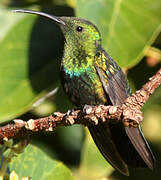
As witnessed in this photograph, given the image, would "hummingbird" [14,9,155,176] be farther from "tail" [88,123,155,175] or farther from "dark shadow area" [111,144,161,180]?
"dark shadow area" [111,144,161,180]

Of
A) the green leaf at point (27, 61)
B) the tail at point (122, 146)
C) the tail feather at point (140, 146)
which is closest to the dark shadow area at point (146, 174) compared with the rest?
the tail at point (122, 146)

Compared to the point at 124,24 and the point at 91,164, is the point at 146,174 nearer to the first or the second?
the point at 91,164

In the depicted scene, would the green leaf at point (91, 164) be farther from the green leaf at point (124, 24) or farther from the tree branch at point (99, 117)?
the tree branch at point (99, 117)

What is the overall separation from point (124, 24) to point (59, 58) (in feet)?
2.19

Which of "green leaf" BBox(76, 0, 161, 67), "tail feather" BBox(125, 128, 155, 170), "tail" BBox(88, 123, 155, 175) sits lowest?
"tail" BBox(88, 123, 155, 175)

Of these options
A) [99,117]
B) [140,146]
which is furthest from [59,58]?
[99,117]

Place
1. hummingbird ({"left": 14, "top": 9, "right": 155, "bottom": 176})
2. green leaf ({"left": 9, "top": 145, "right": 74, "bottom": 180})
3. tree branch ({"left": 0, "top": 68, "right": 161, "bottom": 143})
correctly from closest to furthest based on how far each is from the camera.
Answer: tree branch ({"left": 0, "top": 68, "right": 161, "bottom": 143}) < green leaf ({"left": 9, "top": 145, "right": 74, "bottom": 180}) < hummingbird ({"left": 14, "top": 9, "right": 155, "bottom": 176})

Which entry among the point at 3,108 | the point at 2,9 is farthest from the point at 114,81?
the point at 2,9

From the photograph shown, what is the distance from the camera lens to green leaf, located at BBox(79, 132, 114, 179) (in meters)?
3.58

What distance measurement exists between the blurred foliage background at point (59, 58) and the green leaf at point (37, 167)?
0.46 metres

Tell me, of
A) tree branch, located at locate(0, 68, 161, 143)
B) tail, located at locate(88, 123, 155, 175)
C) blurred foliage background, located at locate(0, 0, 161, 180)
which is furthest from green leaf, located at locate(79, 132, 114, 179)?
tree branch, located at locate(0, 68, 161, 143)

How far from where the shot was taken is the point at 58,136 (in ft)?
12.5

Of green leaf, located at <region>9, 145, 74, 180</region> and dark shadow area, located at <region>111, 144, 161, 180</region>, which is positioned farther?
dark shadow area, located at <region>111, 144, 161, 180</region>

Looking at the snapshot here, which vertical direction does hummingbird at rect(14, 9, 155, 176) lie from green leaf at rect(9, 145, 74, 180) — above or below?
above
